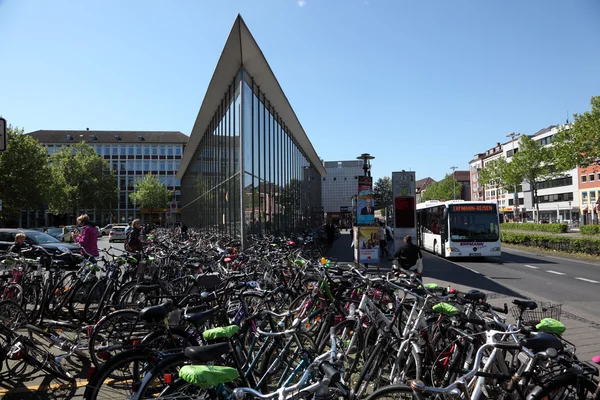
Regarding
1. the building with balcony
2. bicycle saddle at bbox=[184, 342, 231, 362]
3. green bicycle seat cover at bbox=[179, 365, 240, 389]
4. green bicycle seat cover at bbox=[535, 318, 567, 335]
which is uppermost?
the building with balcony

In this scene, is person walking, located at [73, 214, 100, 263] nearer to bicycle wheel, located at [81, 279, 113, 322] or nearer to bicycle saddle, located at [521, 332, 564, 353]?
bicycle wheel, located at [81, 279, 113, 322]

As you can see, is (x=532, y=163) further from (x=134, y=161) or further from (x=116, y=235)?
(x=134, y=161)

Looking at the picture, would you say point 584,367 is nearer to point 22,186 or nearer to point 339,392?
point 339,392

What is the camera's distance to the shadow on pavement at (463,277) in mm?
10916

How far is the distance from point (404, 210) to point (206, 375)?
49.5 feet

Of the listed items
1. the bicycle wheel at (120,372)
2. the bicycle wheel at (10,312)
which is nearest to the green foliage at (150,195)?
the bicycle wheel at (10,312)

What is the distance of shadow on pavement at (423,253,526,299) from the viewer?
35.8 ft

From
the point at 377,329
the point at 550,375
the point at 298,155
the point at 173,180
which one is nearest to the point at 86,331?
the point at 377,329

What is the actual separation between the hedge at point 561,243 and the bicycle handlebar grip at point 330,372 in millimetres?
20883

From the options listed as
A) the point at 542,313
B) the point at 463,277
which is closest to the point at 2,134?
the point at 542,313

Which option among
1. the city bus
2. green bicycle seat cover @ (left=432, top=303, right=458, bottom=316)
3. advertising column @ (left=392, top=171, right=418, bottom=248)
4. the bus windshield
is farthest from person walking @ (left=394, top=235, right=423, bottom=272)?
the bus windshield

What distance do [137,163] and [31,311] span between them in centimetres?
8832

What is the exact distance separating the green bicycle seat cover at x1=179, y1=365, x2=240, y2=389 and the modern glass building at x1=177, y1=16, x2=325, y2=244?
11.5m

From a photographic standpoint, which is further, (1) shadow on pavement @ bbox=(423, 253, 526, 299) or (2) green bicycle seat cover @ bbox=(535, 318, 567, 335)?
(1) shadow on pavement @ bbox=(423, 253, 526, 299)
